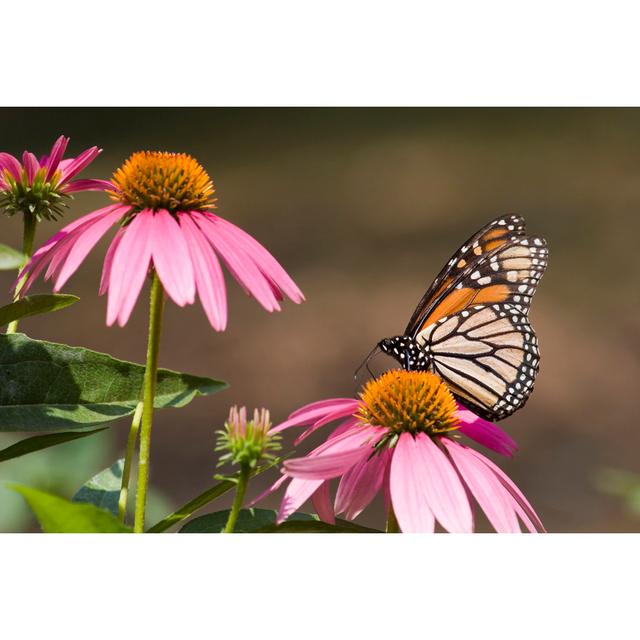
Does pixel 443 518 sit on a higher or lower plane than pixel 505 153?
lower

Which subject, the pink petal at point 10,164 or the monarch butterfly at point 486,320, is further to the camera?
the monarch butterfly at point 486,320

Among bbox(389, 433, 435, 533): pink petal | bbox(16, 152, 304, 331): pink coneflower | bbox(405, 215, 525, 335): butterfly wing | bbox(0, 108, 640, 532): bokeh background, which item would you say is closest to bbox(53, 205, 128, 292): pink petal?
bbox(16, 152, 304, 331): pink coneflower

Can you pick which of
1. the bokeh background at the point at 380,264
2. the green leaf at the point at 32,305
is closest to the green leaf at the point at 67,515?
the green leaf at the point at 32,305

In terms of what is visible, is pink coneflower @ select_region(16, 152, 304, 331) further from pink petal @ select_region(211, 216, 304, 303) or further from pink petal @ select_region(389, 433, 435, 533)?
pink petal @ select_region(389, 433, 435, 533)

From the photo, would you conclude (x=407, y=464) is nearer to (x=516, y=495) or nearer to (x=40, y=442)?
(x=516, y=495)

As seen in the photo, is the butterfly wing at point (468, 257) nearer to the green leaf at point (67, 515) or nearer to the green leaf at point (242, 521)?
the green leaf at point (242, 521)

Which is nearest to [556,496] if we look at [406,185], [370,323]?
[370,323]

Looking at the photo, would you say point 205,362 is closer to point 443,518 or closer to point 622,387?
point 622,387
